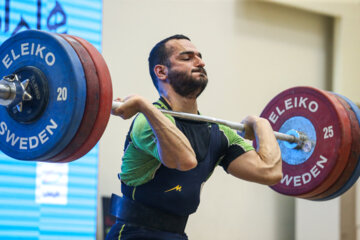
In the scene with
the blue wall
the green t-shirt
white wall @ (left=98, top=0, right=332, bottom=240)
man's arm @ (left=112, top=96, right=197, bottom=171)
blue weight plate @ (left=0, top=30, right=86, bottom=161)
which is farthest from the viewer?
white wall @ (left=98, top=0, right=332, bottom=240)

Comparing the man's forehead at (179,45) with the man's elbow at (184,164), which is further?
the man's forehead at (179,45)

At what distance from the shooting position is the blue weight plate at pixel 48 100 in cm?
187

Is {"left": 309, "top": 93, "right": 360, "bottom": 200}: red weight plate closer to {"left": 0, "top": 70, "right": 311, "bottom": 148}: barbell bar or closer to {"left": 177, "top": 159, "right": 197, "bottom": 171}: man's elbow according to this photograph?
{"left": 0, "top": 70, "right": 311, "bottom": 148}: barbell bar

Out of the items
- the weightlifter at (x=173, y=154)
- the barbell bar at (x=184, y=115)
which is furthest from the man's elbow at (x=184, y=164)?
the barbell bar at (x=184, y=115)

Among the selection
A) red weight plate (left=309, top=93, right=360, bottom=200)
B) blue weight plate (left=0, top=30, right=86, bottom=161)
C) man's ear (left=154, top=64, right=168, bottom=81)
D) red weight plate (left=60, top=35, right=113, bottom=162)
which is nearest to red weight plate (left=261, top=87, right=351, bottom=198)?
red weight plate (left=309, top=93, right=360, bottom=200)

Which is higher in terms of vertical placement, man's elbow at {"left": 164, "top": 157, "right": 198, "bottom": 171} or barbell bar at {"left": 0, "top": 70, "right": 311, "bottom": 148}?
barbell bar at {"left": 0, "top": 70, "right": 311, "bottom": 148}

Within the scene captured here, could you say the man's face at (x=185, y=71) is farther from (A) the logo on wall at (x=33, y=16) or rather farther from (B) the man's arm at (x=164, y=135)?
(A) the logo on wall at (x=33, y=16)

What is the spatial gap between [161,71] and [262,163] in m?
0.56

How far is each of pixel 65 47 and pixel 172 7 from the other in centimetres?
251

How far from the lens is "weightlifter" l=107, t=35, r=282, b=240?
2.04m

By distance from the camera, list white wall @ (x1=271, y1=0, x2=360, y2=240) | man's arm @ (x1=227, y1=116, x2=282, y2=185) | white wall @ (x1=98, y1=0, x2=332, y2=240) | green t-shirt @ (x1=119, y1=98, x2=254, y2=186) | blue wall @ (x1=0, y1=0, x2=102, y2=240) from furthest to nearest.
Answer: white wall @ (x1=271, y1=0, x2=360, y2=240), white wall @ (x1=98, y1=0, x2=332, y2=240), blue wall @ (x1=0, y1=0, x2=102, y2=240), man's arm @ (x1=227, y1=116, x2=282, y2=185), green t-shirt @ (x1=119, y1=98, x2=254, y2=186)

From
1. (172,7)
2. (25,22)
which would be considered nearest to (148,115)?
(25,22)

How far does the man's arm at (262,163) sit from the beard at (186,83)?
32 centimetres

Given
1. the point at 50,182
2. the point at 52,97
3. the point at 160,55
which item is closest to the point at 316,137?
the point at 160,55
